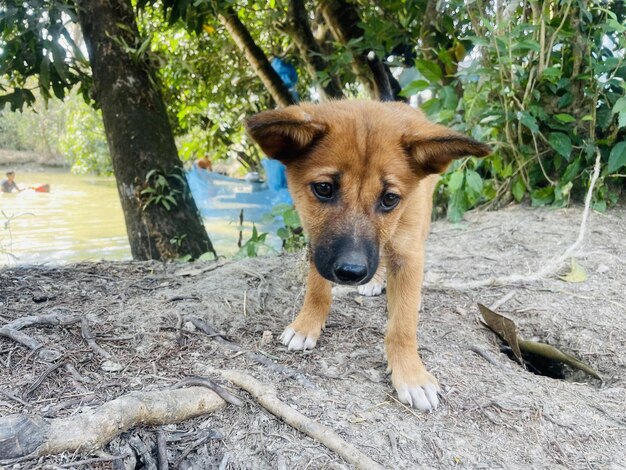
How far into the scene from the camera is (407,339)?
8.43 feet

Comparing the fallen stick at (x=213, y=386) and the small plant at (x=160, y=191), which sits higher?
the small plant at (x=160, y=191)

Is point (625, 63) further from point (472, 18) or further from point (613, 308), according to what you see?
point (613, 308)

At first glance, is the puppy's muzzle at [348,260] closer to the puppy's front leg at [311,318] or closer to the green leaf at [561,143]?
the puppy's front leg at [311,318]

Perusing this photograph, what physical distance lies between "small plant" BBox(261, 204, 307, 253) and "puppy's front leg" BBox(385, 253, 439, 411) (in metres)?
1.57

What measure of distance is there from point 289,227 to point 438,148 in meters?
2.33

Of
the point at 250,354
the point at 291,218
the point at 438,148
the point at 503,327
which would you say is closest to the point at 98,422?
the point at 250,354

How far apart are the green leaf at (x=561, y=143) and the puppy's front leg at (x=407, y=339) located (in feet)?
9.90

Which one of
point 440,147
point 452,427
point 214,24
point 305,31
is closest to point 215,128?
point 214,24

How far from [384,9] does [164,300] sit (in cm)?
478

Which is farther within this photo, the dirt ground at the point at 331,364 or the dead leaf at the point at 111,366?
the dead leaf at the point at 111,366

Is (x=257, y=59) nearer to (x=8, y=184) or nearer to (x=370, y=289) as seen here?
(x=370, y=289)

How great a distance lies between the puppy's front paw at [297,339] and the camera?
2.69 meters

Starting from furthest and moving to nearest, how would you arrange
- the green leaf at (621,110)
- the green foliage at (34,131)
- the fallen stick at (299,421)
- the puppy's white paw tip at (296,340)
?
1. the green foliage at (34,131)
2. the green leaf at (621,110)
3. the puppy's white paw tip at (296,340)
4. the fallen stick at (299,421)


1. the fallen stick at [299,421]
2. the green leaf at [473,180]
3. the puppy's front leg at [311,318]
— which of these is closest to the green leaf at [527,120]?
the green leaf at [473,180]
